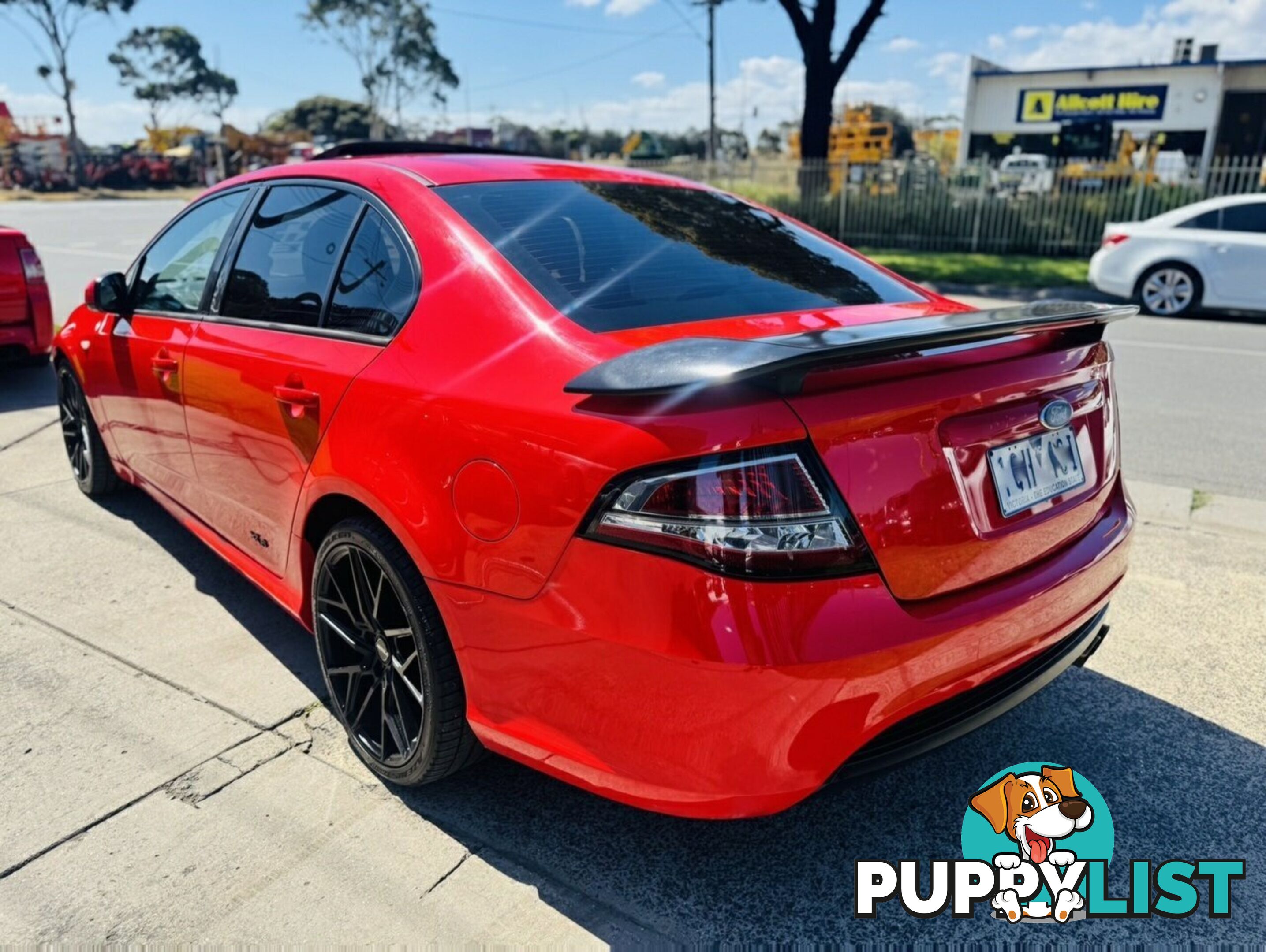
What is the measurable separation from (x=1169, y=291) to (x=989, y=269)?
4066 mm

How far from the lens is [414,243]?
7.89ft

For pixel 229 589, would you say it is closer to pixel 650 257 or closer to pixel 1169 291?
pixel 650 257

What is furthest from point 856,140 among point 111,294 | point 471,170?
point 471,170

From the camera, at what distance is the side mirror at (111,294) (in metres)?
3.73

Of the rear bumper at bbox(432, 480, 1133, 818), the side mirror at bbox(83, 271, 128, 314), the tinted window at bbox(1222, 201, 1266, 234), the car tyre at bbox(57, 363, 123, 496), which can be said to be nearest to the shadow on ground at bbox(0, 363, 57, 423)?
the car tyre at bbox(57, 363, 123, 496)

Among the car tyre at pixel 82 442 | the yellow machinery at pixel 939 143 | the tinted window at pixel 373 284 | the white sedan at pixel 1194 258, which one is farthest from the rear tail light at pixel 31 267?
the yellow machinery at pixel 939 143

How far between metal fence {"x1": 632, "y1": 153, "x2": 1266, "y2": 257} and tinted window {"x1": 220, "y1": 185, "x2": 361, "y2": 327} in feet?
54.6

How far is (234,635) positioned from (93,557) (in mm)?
1136

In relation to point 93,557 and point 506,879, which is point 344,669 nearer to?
point 506,879

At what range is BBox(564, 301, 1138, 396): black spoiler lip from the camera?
1.68m

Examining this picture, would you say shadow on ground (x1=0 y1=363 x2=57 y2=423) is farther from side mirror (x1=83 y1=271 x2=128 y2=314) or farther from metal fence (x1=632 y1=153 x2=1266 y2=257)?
metal fence (x1=632 y1=153 x2=1266 y2=257)

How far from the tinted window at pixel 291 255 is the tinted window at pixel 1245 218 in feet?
36.4

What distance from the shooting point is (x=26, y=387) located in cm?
735

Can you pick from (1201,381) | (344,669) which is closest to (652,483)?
(344,669)
